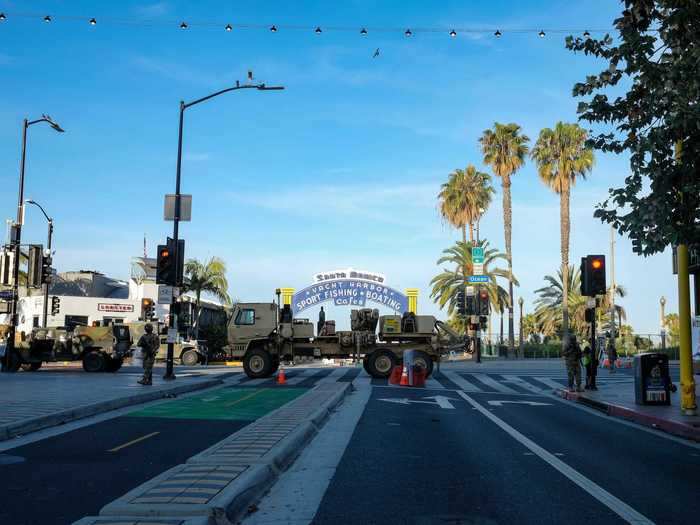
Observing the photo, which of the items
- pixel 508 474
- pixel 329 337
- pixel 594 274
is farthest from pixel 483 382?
pixel 508 474

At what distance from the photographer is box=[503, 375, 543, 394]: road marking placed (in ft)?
78.6

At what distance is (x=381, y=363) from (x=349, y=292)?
21705 mm

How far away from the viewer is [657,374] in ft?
55.5

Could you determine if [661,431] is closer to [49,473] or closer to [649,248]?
[649,248]

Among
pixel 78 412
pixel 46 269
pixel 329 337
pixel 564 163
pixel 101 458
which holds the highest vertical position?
pixel 564 163

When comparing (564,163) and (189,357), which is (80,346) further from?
(564,163)

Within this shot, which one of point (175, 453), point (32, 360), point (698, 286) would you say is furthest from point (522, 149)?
point (175, 453)

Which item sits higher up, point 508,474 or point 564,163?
point 564,163

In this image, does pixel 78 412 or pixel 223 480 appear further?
pixel 78 412

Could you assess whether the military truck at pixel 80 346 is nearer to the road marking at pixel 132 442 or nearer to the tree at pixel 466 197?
the road marking at pixel 132 442

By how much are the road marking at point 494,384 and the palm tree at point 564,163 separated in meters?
26.4

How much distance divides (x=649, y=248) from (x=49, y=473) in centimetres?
851

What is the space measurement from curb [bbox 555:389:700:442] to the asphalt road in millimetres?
456

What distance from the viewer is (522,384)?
26.6 m
